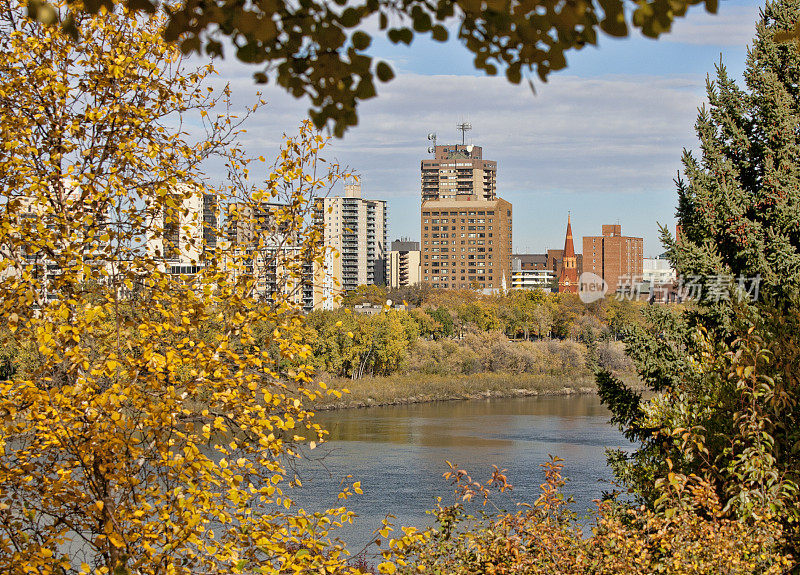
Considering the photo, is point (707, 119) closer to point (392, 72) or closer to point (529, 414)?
point (392, 72)

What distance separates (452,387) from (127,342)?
3887 centimetres

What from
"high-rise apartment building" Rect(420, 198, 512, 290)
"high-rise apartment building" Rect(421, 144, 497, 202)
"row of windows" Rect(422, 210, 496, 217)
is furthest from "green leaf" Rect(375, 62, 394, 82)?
"high-rise apartment building" Rect(421, 144, 497, 202)

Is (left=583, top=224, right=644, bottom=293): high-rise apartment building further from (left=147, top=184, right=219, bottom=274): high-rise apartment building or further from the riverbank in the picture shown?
(left=147, top=184, right=219, bottom=274): high-rise apartment building

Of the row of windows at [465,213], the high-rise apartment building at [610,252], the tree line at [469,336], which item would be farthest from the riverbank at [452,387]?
the row of windows at [465,213]

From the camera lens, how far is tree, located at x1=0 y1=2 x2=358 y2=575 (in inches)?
138

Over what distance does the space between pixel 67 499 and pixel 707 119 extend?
8.16 meters

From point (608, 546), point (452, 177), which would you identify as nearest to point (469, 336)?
point (608, 546)

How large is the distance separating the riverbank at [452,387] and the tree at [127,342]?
31.6m

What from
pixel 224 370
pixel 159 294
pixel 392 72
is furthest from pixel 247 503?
pixel 392 72

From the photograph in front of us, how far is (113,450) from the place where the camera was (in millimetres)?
3525

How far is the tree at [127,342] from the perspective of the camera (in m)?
3.51

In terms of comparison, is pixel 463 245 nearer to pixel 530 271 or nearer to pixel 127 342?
pixel 530 271

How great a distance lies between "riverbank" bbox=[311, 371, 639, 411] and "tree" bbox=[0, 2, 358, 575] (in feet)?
104

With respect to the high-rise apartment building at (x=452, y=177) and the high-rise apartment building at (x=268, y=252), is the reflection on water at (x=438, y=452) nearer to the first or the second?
the high-rise apartment building at (x=268, y=252)
